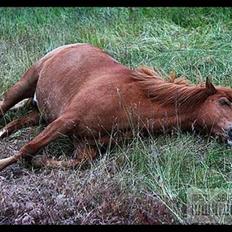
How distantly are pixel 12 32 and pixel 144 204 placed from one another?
17.1 ft

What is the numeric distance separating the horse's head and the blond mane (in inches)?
2.1

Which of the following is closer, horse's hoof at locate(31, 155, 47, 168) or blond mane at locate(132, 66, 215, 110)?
horse's hoof at locate(31, 155, 47, 168)

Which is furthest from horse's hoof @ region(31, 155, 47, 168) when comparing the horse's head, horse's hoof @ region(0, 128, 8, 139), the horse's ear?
the horse's ear

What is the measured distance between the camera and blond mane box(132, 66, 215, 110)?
5680mm

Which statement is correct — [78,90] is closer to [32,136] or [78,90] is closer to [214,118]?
[32,136]

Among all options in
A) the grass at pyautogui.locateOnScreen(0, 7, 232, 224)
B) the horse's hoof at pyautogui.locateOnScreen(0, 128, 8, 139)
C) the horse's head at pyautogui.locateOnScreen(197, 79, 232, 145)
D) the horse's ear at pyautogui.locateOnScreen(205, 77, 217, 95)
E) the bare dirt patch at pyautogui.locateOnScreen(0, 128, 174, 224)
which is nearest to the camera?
the bare dirt patch at pyautogui.locateOnScreen(0, 128, 174, 224)

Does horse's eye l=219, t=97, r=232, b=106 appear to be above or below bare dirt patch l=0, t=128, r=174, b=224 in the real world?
above

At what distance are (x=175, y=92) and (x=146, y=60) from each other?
2012 millimetres

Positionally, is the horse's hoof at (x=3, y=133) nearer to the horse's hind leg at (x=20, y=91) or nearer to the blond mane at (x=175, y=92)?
the horse's hind leg at (x=20, y=91)

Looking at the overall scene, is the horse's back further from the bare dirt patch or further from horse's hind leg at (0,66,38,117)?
the bare dirt patch

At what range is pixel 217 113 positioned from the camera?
558 centimetres

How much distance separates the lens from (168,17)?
931 cm

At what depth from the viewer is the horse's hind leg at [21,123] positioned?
6480 mm
